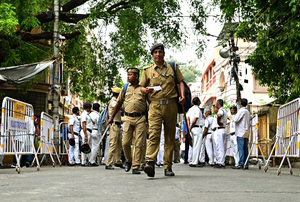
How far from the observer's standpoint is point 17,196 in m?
5.45

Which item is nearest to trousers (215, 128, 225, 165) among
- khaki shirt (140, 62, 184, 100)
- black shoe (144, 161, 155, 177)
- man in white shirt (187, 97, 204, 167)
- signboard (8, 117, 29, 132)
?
man in white shirt (187, 97, 204, 167)

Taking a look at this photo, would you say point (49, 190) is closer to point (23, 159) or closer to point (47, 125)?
point (47, 125)

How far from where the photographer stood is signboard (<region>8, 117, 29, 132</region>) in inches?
411

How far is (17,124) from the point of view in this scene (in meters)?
10.8

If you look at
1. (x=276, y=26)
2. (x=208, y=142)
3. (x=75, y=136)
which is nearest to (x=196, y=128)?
(x=208, y=142)

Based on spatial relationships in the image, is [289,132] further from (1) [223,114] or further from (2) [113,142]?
(2) [113,142]

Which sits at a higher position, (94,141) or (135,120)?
(135,120)

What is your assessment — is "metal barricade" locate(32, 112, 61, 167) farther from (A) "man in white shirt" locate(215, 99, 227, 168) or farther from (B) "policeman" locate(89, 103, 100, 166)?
(A) "man in white shirt" locate(215, 99, 227, 168)

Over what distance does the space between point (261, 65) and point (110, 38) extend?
277 inches

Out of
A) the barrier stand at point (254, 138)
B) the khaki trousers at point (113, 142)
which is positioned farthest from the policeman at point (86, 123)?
the barrier stand at point (254, 138)

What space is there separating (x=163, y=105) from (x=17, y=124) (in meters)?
4.08

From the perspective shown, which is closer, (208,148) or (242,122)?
(242,122)

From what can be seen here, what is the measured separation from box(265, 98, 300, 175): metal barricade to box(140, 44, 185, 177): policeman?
8.89 feet

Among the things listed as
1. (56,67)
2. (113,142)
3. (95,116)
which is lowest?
(113,142)
